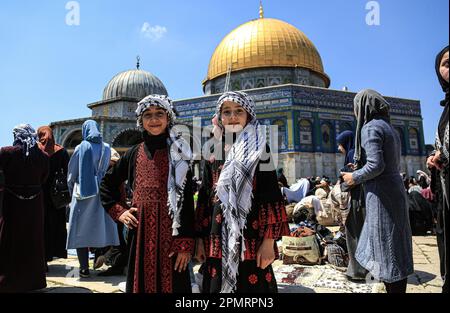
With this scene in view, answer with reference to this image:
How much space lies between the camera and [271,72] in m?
21.8

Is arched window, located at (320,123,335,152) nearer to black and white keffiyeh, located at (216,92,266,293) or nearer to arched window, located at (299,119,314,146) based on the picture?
arched window, located at (299,119,314,146)

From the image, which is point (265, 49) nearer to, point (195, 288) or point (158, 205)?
point (195, 288)

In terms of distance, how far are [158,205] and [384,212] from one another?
1.48 metres

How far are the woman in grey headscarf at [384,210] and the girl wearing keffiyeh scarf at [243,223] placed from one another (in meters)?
0.79

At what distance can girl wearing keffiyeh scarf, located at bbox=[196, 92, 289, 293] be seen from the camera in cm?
167

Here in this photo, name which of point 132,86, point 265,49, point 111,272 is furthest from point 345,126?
point 111,272

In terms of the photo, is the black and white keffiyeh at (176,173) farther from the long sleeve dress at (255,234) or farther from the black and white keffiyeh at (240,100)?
the black and white keffiyeh at (240,100)

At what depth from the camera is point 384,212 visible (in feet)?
6.91

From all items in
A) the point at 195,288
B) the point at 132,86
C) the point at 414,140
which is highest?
the point at 132,86

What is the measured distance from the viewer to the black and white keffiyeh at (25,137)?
289 cm

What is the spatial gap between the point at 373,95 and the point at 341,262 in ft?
6.48

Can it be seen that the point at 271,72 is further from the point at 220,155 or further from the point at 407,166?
the point at 220,155

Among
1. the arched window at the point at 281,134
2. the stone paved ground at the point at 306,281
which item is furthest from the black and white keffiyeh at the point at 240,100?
the arched window at the point at 281,134
